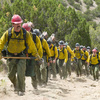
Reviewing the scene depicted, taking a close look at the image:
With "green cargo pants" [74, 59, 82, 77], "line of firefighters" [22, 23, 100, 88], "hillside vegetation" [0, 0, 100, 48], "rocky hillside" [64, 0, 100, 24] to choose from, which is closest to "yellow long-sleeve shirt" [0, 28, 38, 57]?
"line of firefighters" [22, 23, 100, 88]

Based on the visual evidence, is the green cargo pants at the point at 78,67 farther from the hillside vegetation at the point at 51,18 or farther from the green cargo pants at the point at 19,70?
the green cargo pants at the point at 19,70

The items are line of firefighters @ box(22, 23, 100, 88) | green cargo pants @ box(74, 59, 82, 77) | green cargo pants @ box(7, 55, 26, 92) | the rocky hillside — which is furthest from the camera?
the rocky hillside

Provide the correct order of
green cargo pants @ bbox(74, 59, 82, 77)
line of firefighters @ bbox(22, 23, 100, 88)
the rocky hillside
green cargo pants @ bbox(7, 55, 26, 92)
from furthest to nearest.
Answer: the rocky hillside
green cargo pants @ bbox(74, 59, 82, 77)
line of firefighters @ bbox(22, 23, 100, 88)
green cargo pants @ bbox(7, 55, 26, 92)

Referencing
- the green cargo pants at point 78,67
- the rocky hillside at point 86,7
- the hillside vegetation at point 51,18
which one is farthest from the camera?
the rocky hillside at point 86,7

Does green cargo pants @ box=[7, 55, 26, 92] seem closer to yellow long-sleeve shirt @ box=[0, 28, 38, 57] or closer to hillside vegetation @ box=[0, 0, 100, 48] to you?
yellow long-sleeve shirt @ box=[0, 28, 38, 57]

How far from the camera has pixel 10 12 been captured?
20734 mm

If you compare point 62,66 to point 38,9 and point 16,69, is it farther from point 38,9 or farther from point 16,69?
point 38,9

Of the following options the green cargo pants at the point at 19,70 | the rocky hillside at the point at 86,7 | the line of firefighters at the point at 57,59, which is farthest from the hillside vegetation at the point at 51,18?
the rocky hillside at the point at 86,7

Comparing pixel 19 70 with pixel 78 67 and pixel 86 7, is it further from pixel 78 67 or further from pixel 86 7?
pixel 86 7

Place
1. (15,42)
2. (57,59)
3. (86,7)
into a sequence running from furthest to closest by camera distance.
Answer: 1. (86,7)
2. (57,59)
3. (15,42)

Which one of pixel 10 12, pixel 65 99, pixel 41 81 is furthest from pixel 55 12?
pixel 65 99

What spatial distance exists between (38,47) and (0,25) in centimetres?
1328

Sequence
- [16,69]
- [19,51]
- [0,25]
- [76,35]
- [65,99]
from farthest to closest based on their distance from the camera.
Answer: [76,35] < [0,25] < [65,99] < [16,69] < [19,51]

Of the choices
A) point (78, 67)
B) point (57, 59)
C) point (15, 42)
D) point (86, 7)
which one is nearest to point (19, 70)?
point (15, 42)
